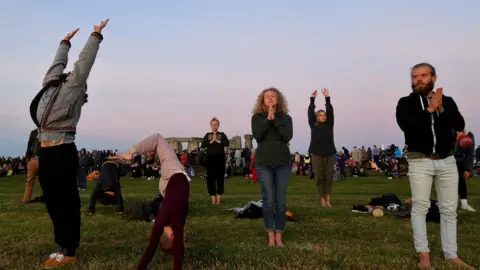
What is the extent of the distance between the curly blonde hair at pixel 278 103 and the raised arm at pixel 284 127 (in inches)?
6.3

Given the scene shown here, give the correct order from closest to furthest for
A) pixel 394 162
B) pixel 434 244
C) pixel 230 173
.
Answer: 1. pixel 434 244
2. pixel 394 162
3. pixel 230 173

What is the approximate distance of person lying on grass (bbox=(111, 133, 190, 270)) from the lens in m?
4.55

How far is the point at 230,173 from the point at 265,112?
2762 centimetres

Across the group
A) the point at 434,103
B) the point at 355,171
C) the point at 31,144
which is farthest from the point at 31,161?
the point at 355,171

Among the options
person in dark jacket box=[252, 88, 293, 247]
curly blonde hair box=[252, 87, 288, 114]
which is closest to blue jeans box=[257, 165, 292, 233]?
person in dark jacket box=[252, 88, 293, 247]

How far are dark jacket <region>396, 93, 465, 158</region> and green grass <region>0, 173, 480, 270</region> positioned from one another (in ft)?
4.33

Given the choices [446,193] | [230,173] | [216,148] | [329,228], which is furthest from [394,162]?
[446,193]

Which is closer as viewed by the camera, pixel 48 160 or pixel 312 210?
pixel 48 160

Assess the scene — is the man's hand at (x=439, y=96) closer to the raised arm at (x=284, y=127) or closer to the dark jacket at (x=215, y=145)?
the raised arm at (x=284, y=127)

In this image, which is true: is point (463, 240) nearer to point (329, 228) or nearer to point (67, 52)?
point (329, 228)

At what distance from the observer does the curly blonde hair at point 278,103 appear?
6.75 meters

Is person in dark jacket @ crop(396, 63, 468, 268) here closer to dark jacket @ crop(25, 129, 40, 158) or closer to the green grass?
the green grass

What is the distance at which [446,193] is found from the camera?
532 cm

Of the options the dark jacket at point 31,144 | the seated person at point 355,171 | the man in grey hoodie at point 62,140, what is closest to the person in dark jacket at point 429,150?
the man in grey hoodie at point 62,140
